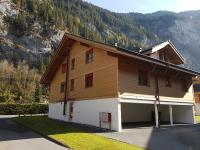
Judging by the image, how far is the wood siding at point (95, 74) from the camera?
70.5 ft

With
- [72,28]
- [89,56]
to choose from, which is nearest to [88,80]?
[89,56]

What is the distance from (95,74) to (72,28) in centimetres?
11176

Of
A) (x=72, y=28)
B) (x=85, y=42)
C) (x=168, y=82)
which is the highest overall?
(x=72, y=28)

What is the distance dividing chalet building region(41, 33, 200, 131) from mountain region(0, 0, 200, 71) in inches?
2674

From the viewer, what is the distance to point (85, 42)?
24438 mm

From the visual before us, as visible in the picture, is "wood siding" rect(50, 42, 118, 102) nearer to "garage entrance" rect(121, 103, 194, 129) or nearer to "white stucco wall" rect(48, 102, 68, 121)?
"white stucco wall" rect(48, 102, 68, 121)

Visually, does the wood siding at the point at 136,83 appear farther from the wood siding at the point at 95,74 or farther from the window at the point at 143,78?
the wood siding at the point at 95,74

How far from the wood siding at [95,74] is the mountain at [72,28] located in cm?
7027

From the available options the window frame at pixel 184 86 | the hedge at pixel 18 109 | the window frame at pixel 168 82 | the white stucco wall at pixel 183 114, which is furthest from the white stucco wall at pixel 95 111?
the hedge at pixel 18 109

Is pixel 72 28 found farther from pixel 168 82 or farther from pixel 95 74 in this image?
pixel 95 74

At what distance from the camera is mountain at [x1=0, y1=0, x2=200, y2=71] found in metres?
104

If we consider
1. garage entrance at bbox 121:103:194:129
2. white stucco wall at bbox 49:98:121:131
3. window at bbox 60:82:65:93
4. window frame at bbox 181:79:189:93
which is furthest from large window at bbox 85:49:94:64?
window frame at bbox 181:79:189:93

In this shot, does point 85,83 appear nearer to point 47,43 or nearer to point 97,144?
point 97,144

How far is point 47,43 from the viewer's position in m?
111
